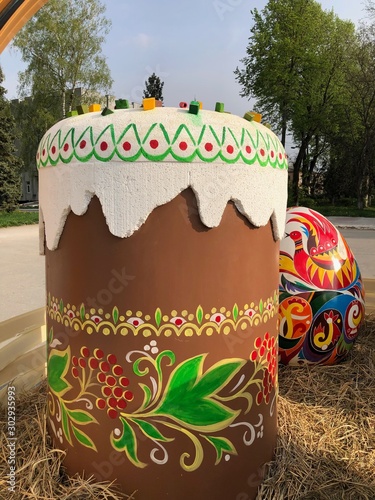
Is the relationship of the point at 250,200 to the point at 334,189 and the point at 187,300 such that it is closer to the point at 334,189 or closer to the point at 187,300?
the point at 187,300

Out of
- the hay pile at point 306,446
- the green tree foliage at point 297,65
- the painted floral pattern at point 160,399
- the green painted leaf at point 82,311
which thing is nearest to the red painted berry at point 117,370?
the painted floral pattern at point 160,399

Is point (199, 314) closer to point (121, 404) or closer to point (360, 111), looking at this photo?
point (121, 404)

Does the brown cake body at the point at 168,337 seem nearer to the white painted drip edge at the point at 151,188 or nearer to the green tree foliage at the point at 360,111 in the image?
the white painted drip edge at the point at 151,188

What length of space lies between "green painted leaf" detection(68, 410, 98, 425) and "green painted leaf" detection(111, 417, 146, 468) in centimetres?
12

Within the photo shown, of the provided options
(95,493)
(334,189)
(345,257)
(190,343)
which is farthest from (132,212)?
(334,189)

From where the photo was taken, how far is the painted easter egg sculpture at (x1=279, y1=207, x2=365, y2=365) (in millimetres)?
3084

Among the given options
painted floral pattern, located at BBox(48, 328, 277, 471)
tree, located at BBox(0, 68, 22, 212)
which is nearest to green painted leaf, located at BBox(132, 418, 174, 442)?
painted floral pattern, located at BBox(48, 328, 277, 471)

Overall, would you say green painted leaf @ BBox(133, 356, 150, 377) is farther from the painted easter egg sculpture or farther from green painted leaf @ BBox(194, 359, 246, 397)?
the painted easter egg sculpture

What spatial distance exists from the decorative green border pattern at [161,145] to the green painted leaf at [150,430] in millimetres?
987

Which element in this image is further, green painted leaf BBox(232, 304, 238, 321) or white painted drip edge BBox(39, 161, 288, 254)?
green painted leaf BBox(232, 304, 238, 321)

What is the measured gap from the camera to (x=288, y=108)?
22797 millimetres

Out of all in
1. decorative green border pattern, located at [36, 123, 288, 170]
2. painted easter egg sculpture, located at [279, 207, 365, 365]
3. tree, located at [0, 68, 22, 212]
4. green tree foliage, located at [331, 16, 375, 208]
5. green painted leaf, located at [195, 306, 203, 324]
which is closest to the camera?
decorative green border pattern, located at [36, 123, 288, 170]

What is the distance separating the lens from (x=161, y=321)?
1796 mm

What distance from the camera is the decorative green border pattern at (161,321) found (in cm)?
180
